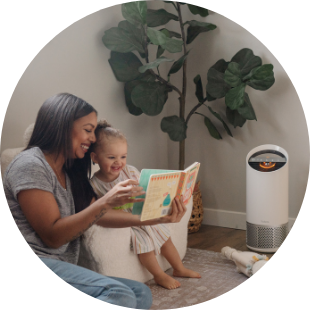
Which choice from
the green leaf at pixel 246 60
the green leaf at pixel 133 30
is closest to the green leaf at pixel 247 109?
the green leaf at pixel 246 60

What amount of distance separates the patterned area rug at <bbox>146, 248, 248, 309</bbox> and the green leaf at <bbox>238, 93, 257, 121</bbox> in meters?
0.58

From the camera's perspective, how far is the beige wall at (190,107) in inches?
62.1

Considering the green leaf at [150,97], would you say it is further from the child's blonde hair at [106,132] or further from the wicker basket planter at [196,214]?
the wicker basket planter at [196,214]

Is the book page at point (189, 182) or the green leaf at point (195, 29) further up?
the green leaf at point (195, 29)

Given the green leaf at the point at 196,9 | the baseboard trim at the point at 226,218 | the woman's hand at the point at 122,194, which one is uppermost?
the green leaf at the point at 196,9

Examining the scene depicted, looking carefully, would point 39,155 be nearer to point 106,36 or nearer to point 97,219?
point 97,219

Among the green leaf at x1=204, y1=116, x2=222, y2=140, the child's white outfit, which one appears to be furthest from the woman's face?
the green leaf at x1=204, y1=116, x2=222, y2=140

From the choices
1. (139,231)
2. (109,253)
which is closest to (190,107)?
(139,231)

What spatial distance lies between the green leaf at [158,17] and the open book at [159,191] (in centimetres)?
59

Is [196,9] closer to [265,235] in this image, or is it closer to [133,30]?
[133,30]

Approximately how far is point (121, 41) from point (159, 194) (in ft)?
2.01

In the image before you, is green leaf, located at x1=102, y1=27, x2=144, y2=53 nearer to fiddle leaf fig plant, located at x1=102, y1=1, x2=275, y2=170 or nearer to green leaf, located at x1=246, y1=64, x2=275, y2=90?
fiddle leaf fig plant, located at x1=102, y1=1, x2=275, y2=170

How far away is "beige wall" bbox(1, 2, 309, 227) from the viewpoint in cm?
158

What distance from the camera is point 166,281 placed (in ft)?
5.24
